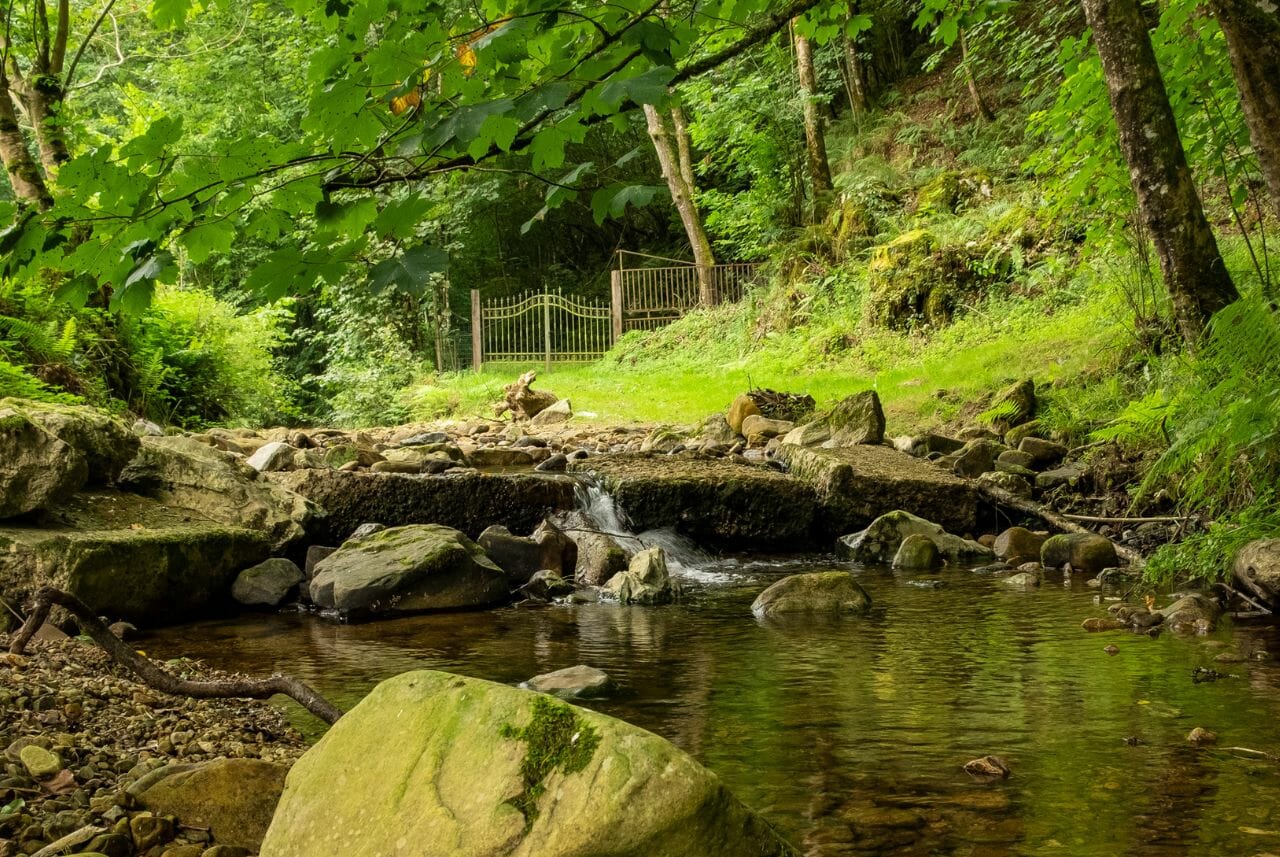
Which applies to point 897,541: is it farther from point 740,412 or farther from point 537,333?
point 537,333

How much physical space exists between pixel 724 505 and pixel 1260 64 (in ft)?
16.0

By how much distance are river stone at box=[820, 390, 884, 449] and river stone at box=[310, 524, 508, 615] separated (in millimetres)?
4842

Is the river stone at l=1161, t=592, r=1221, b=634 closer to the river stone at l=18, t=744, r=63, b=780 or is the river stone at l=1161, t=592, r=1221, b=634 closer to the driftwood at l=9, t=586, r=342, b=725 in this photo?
the driftwood at l=9, t=586, r=342, b=725

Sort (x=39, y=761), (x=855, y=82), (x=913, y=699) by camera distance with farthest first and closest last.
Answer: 1. (x=855, y=82)
2. (x=913, y=699)
3. (x=39, y=761)

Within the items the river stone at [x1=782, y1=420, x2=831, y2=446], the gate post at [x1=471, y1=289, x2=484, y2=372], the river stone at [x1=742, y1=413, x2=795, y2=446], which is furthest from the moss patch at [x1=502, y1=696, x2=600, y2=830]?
the gate post at [x1=471, y1=289, x2=484, y2=372]

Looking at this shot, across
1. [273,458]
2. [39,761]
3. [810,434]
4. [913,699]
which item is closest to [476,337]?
[810,434]

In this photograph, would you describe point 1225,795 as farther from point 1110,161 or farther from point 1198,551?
point 1110,161

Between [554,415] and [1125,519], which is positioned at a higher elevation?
[554,415]

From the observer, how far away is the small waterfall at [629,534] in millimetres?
8258

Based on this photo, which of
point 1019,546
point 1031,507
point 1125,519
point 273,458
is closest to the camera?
point 1125,519

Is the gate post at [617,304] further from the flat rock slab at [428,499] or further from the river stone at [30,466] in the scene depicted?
the river stone at [30,466]

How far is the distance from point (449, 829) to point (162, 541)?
15.2 ft

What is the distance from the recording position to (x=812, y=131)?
68.8 feet

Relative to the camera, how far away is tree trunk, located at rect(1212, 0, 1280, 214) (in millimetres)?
5129
